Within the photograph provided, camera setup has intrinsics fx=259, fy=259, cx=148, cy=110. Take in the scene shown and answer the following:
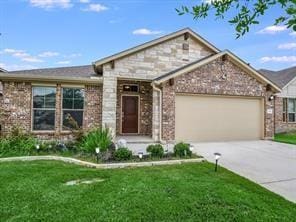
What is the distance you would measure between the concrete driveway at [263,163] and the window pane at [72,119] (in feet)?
18.1

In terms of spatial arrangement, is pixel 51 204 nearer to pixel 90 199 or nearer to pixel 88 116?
pixel 90 199

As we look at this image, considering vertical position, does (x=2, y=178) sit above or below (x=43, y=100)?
below

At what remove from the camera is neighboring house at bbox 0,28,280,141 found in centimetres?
1170

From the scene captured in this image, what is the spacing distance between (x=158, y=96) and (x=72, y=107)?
4.12 metres

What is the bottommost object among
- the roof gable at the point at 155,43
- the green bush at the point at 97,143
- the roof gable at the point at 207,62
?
the green bush at the point at 97,143

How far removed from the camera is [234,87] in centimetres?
1351

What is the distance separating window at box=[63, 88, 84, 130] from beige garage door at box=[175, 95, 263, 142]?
461 centimetres

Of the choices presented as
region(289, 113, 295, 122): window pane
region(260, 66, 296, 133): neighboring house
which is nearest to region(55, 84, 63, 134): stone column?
region(260, 66, 296, 133): neighboring house

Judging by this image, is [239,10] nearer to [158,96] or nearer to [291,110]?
[158,96]

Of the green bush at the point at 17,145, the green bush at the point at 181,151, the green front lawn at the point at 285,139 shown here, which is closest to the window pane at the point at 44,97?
the green bush at the point at 17,145

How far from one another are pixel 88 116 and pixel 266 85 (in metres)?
9.72

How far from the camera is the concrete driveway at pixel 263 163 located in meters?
6.25

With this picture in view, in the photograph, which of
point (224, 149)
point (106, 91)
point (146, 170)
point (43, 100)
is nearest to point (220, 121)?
point (224, 149)

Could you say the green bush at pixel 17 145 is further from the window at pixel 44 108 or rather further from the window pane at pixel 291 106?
the window pane at pixel 291 106
